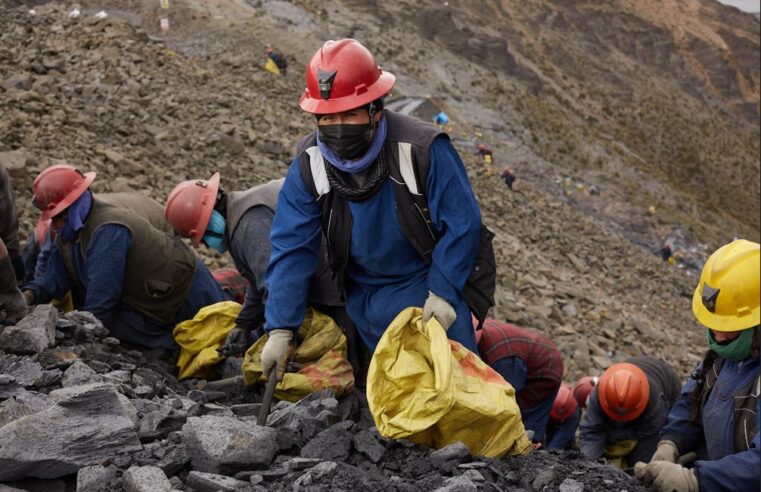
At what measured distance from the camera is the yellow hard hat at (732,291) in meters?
2.84

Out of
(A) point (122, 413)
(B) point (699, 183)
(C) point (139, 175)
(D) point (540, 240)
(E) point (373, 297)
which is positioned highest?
(E) point (373, 297)

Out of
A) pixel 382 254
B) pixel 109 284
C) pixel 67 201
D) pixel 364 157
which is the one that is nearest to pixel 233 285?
pixel 109 284

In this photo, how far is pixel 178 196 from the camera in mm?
4379

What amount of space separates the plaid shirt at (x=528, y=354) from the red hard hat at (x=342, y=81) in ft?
6.10

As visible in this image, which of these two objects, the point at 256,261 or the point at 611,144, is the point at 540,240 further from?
the point at 611,144

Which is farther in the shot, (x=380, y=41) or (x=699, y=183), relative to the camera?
(x=699, y=183)

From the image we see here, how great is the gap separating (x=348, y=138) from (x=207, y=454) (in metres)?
1.36

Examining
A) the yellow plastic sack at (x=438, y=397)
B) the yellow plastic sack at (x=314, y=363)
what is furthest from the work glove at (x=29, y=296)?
the yellow plastic sack at (x=438, y=397)

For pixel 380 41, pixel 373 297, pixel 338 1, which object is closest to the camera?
pixel 373 297

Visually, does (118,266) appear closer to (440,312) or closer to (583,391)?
(440,312)

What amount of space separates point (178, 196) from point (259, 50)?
1751 cm

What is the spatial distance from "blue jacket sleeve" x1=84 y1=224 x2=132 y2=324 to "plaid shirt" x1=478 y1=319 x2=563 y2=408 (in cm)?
217

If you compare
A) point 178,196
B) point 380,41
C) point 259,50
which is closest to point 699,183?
point 380,41

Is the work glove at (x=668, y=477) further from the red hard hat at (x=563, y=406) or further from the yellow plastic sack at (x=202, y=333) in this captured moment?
the yellow plastic sack at (x=202, y=333)
